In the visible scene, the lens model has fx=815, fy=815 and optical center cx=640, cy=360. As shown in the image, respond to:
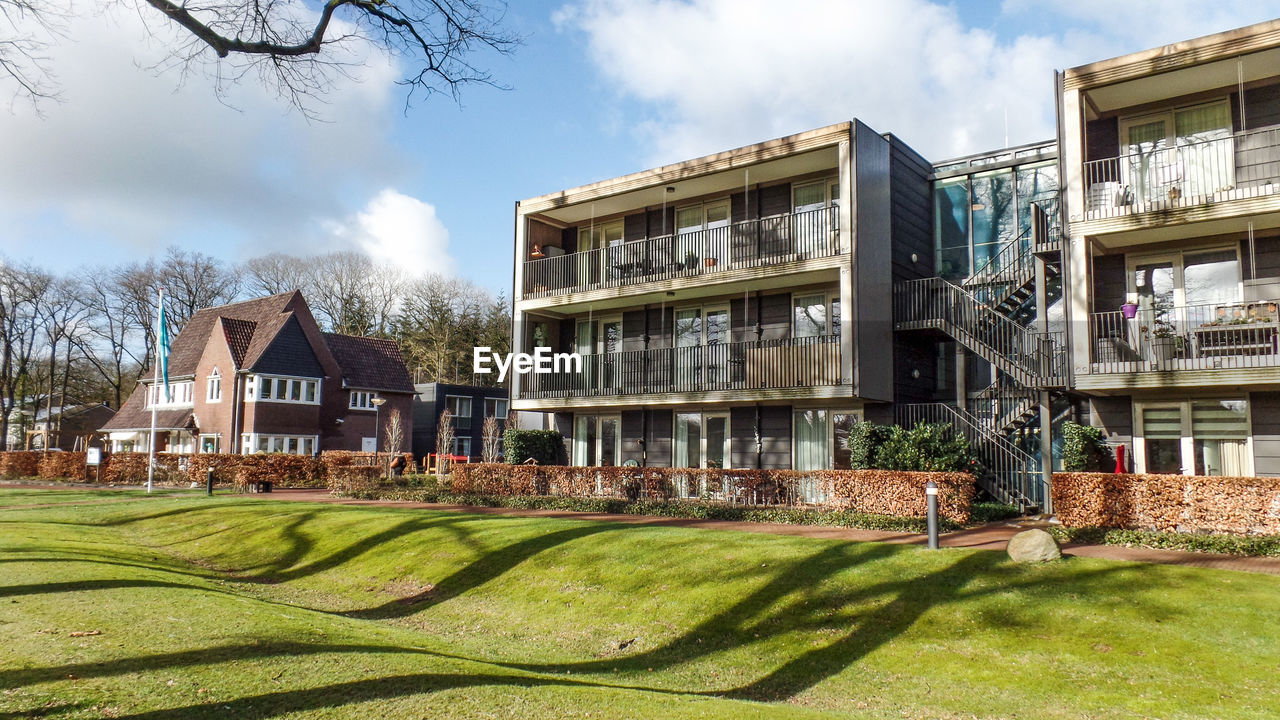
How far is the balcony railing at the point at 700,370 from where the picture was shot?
19422 mm

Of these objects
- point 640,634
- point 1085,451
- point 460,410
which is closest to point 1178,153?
point 1085,451

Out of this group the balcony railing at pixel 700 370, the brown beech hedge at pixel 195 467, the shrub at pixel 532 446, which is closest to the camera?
the balcony railing at pixel 700 370

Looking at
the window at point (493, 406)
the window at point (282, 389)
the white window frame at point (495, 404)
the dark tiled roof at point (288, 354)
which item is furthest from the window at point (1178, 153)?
the window at point (493, 406)

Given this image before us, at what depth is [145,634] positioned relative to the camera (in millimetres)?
8227

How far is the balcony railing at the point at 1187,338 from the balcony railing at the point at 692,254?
6145mm

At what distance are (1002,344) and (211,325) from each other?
148 feet

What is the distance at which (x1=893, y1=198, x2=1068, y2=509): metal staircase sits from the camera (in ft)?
57.1

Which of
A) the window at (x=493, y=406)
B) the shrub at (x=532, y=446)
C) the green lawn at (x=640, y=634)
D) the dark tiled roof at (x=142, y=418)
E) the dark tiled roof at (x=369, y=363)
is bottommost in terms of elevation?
the green lawn at (x=640, y=634)

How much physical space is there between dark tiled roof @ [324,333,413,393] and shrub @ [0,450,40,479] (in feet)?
48.3

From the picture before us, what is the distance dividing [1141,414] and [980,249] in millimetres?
6195

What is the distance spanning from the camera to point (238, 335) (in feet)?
143

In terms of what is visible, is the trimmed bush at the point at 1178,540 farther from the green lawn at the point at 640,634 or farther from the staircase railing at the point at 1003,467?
the staircase railing at the point at 1003,467

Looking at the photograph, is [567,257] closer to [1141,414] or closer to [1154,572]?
[1141,414]

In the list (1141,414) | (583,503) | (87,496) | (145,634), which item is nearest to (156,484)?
(87,496)
